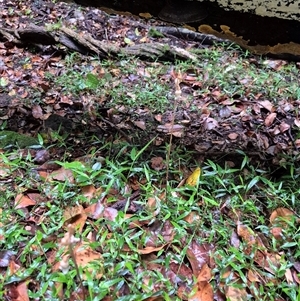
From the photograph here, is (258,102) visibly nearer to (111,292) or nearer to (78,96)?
(78,96)

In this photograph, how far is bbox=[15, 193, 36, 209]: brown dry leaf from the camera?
2.50m

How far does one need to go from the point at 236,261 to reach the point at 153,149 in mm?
1098

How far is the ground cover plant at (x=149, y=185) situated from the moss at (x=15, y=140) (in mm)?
10

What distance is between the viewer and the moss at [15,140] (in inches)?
119

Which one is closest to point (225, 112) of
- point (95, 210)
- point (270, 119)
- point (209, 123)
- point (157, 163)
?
point (209, 123)

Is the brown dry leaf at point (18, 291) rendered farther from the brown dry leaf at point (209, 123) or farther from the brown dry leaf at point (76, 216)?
the brown dry leaf at point (209, 123)

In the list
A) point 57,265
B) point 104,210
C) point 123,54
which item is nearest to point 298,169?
point 104,210

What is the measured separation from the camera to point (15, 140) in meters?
3.04

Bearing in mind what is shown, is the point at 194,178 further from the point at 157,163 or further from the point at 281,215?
the point at 281,215

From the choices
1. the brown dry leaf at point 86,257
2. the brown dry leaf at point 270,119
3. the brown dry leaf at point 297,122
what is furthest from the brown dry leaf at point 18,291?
the brown dry leaf at point 297,122

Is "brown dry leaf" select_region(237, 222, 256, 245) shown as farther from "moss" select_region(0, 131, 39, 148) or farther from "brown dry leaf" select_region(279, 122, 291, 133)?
"moss" select_region(0, 131, 39, 148)

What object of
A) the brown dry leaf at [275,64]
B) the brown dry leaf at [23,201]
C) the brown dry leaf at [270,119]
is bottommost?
the brown dry leaf at [23,201]

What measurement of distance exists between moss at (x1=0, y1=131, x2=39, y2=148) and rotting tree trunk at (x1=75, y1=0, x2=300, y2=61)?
1.56m

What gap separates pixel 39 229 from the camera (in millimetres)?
2389
